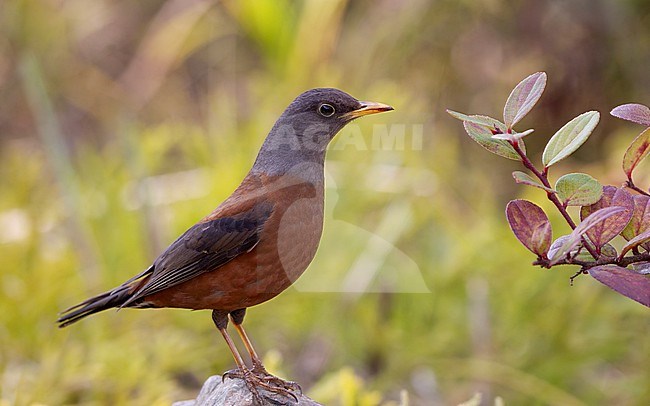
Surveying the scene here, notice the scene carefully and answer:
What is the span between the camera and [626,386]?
346 centimetres

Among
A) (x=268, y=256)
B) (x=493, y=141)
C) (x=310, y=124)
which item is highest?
(x=310, y=124)

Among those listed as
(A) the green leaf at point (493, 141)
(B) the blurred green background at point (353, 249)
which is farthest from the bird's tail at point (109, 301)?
(A) the green leaf at point (493, 141)

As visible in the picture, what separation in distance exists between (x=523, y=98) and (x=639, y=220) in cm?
28

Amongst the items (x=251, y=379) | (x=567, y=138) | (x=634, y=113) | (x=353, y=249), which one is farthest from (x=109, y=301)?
(x=353, y=249)

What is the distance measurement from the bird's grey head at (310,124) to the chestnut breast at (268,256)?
68mm

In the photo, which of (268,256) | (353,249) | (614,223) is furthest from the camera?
(353,249)

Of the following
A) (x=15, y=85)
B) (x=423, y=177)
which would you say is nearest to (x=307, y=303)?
(x=423, y=177)

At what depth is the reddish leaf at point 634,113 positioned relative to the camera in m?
1.40

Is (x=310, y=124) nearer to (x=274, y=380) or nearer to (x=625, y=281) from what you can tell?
(x=274, y=380)

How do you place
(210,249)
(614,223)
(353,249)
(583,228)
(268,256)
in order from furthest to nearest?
(353,249) < (210,249) < (268,256) < (614,223) < (583,228)

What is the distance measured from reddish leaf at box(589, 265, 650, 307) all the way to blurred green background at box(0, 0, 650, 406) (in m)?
1.12

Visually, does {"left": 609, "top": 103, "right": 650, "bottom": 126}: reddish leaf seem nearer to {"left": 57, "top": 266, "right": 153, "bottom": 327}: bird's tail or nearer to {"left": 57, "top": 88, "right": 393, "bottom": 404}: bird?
{"left": 57, "top": 88, "right": 393, "bottom": 404}: bird

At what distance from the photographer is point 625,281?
1.32m

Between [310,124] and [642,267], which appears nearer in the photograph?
[642,267]
